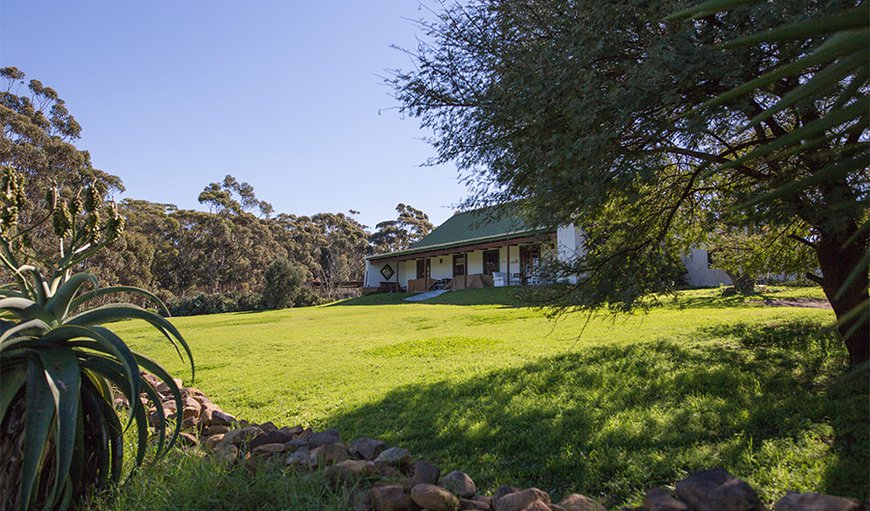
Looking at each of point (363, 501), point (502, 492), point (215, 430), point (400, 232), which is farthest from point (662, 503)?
point (400, 232)

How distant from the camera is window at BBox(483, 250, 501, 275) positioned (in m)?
28.3

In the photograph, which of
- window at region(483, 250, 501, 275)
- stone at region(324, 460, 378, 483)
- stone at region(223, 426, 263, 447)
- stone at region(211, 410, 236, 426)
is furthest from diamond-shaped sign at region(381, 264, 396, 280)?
stone at region(324, 460, 378, 483)

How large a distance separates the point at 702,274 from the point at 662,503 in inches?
876

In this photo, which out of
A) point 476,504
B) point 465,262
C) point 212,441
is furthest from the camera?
point 465,262

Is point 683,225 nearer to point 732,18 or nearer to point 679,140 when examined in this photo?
point 679,140

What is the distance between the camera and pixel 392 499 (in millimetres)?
2426

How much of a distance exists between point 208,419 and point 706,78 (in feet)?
15.9

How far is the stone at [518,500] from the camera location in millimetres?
2398

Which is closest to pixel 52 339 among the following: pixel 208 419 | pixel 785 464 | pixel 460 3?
pixel 208 419

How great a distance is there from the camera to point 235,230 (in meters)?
40.5

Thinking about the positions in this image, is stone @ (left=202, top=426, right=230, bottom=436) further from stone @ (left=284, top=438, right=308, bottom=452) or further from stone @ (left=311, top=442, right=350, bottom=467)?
stone @ (left=311, top=442, right=350, bottom=467)

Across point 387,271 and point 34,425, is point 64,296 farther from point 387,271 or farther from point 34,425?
point 387,271

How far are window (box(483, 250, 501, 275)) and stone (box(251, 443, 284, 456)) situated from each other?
25.0 m

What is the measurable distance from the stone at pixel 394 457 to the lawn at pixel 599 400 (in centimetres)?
52
